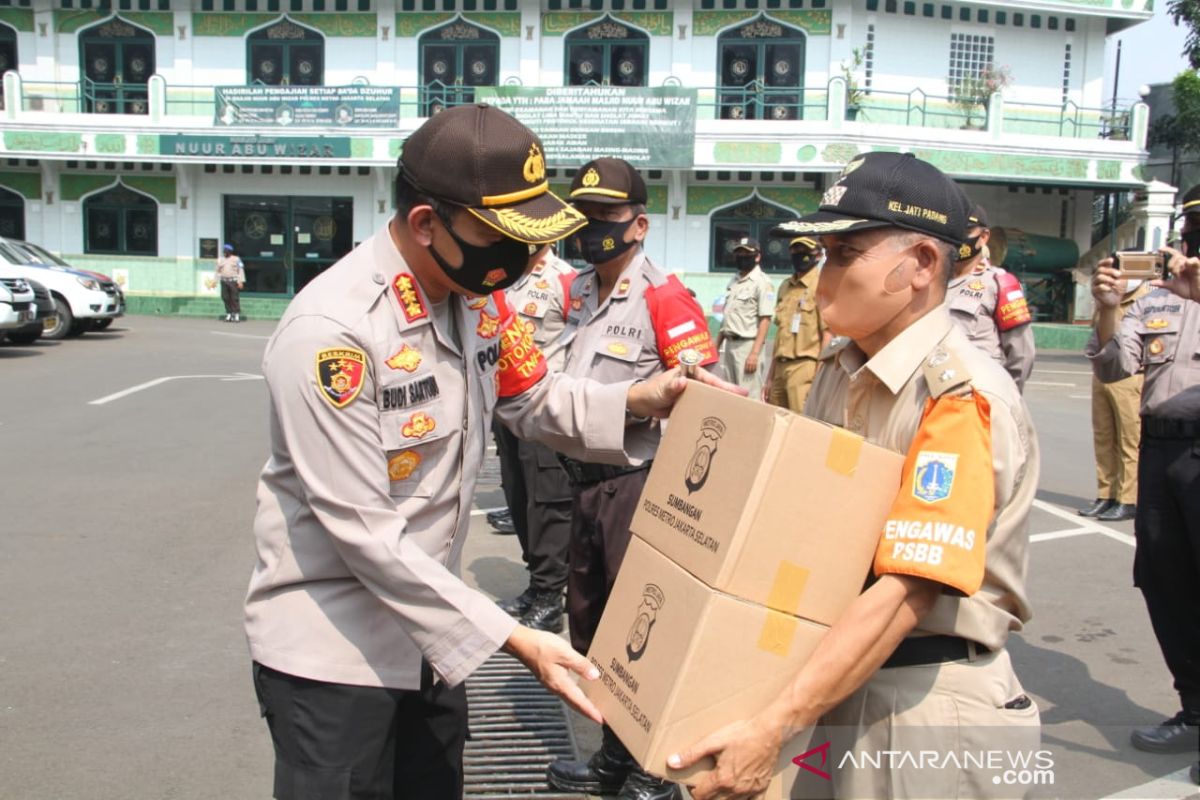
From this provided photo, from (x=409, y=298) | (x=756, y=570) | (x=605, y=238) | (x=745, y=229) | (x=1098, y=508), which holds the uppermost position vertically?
(x=745, y=229)

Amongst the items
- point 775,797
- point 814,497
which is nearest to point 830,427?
point 814,497

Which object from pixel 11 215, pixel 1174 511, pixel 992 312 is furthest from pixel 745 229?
pixel 1174 511

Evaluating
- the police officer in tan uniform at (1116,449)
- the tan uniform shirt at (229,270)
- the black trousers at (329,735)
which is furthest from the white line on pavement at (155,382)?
the black trousers at (329,735)

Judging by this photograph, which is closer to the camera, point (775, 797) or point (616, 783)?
point (775, 797)

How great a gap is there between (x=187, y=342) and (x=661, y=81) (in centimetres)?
1373

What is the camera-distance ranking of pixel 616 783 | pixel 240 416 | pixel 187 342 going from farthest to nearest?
pixel 187 342 < pixel 240 416 < pixel 616 783

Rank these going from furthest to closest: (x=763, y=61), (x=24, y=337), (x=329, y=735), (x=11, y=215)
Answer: (x=11, y=215) → (x=763, y=61) → (x=24, y=337) → (x=329, y=735)

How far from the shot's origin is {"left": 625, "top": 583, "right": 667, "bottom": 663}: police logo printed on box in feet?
6.51

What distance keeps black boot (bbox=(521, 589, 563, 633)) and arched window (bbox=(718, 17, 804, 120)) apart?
22.7 meters

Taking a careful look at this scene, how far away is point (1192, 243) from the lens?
12.4ft

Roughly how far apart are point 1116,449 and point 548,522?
4.87 meters

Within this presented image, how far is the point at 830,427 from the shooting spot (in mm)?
1840

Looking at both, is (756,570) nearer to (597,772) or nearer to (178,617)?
(597,772)

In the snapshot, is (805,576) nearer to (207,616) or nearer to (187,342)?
(207,616)
